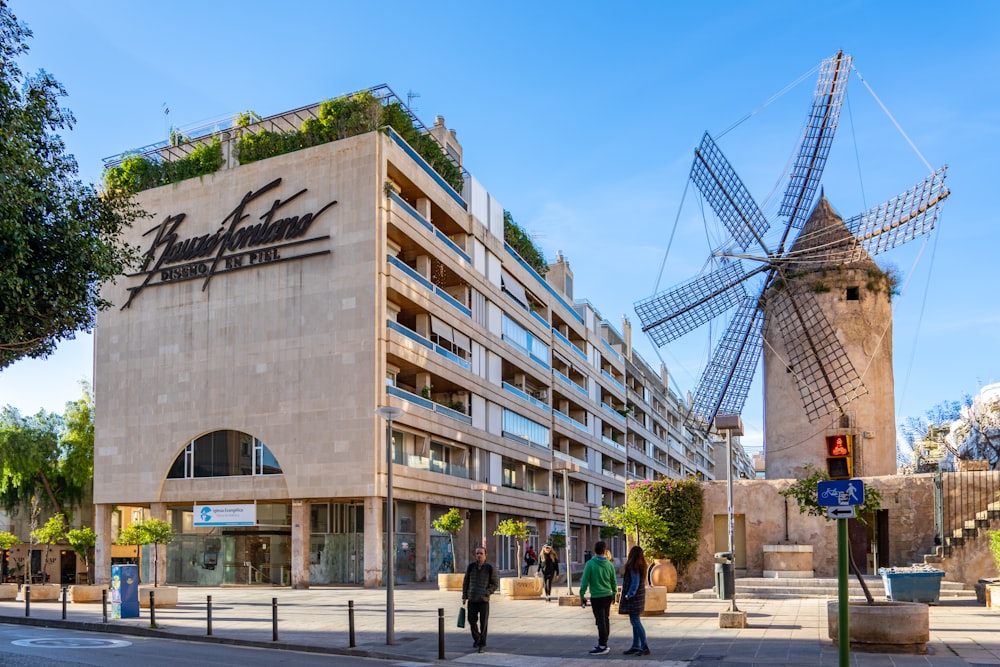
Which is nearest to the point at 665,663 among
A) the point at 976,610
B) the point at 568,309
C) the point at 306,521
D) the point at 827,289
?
the point at 976,610

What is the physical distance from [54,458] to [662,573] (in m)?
43.9

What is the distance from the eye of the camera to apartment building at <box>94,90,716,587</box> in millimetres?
42500

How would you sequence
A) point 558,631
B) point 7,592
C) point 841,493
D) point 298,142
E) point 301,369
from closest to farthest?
1. point 841,493
2. point 558,631
3. point 7,592
4. point 301,369
5. point 298,142

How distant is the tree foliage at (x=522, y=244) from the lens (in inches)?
2440

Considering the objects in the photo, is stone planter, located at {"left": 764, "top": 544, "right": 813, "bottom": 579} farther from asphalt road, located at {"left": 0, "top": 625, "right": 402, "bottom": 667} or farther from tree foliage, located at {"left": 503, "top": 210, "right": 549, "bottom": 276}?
tree foliage, located at {"left": 503, "top": 210, "right": 549, "bottom": 276}

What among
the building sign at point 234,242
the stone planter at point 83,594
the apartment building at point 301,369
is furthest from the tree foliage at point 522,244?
the stone planter at point 83,594

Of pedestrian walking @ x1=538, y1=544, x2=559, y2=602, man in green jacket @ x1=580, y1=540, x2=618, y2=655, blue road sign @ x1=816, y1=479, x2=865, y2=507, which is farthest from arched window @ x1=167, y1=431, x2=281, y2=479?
blue road sign @ x1=816, y1=479, x2=865, y2=507

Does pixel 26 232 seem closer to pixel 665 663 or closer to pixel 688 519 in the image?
pixel 665 663

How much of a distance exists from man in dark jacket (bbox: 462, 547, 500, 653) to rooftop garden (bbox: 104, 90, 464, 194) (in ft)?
102

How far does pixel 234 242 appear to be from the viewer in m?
45.7

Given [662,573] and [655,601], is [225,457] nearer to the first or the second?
[662,573]

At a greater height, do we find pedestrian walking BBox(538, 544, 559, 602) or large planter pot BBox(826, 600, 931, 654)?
large planter pot BBox(826, 600, 931, 654)

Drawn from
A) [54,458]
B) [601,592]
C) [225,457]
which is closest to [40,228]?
[601,592]

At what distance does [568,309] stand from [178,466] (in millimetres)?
34261
